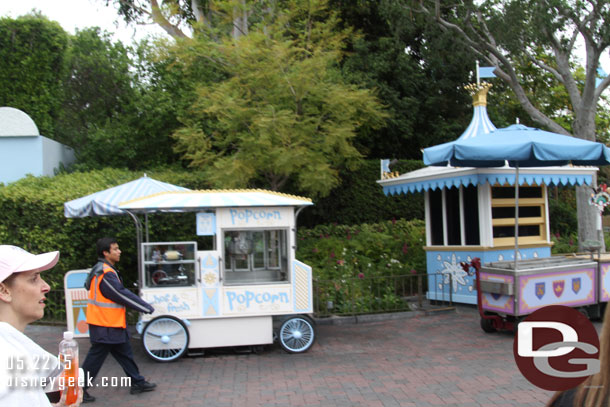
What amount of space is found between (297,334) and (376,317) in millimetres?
2714

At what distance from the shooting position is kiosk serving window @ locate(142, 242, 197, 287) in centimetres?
808

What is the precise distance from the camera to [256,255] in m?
8.49

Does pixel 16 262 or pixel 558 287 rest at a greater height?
pixel 16 262

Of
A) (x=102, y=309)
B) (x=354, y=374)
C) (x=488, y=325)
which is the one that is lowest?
(x=354, y=374)

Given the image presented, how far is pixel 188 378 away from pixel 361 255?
21.8 feet

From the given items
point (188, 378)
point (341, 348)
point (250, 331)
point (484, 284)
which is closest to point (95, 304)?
point (188, 378)

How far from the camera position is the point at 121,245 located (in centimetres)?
1102

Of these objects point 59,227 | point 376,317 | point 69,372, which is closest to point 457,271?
point 376,317

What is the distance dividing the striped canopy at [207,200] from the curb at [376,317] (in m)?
2.90

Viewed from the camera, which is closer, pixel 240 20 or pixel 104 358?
pixel 104 358

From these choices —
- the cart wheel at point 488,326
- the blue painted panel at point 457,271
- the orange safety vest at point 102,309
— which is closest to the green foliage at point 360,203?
the blue painted panel at point 457,271

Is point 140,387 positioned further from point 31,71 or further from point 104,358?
point 31,71

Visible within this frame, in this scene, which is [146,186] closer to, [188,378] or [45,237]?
[45,237]

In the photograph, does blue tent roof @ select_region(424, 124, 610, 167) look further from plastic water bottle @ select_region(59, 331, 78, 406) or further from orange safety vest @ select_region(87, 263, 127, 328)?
plastic water bottle @ select_region(59, 331, 78, 406)
